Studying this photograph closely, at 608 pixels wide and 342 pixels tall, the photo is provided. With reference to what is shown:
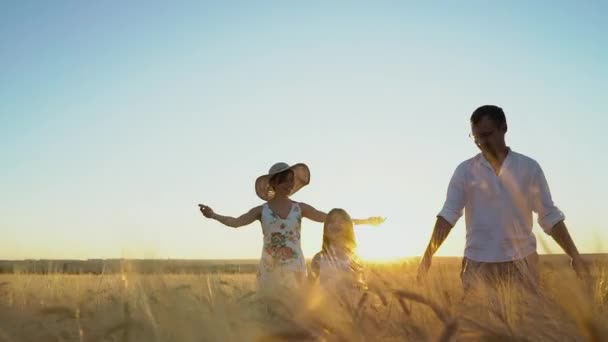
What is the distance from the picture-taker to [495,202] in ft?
15.5

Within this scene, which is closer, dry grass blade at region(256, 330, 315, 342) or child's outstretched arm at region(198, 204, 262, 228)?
dry grass blade at region(256, 330, 315, 342)

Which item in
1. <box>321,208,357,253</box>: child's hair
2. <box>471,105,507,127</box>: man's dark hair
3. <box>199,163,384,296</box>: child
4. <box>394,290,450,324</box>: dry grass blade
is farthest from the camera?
<box>321,208,357,253</box>: child's hair

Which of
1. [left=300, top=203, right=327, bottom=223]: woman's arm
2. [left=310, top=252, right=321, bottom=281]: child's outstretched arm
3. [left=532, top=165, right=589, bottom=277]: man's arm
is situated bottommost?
[left=310, top=252, right=321, bottom=281]: child's outstretched arm

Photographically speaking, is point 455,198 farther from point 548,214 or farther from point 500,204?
point 548,214

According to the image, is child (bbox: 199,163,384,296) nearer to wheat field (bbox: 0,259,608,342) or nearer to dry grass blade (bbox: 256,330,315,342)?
wheat field (bbox: 0,259,608,342)

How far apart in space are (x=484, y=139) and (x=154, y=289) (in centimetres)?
365

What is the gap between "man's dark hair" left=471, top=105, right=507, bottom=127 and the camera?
14.4 ft

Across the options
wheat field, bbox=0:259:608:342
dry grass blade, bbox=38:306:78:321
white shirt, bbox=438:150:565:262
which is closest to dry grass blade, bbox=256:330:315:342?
wheat field, bbox=0:259:608:342

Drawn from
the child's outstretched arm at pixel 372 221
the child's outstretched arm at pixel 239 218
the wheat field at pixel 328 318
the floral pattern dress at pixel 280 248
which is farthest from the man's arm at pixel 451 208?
the wheat field at pixel 328 318

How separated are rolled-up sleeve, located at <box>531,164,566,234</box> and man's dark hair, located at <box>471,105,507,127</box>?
1.92ft

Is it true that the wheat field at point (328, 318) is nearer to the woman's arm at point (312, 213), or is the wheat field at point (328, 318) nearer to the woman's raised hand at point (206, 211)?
the woman's raised hand at point (206, 211)

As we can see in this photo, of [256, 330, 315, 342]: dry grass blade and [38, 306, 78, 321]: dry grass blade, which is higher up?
[38, 306, 78, 321]: dry grass blade

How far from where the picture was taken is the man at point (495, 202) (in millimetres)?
4520

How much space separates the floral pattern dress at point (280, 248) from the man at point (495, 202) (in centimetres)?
234
